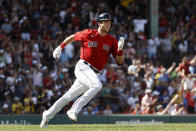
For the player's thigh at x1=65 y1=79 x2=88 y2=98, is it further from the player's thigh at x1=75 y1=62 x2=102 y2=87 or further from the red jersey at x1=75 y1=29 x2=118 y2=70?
the red jersey at x1=75 y1=29 x2=118 y2=70

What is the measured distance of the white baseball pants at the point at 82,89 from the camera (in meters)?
9.59

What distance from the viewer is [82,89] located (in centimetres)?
989

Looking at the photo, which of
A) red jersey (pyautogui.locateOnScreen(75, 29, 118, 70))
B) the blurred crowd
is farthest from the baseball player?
the blurred crowd

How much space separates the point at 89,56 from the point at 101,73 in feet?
25.5

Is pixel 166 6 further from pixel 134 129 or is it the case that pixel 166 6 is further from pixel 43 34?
pixel 134 129

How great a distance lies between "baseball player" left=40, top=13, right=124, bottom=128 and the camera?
981 cm

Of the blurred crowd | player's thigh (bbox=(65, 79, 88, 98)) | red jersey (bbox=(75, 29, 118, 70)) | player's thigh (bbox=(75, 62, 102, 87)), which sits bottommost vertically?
the blurred crowd

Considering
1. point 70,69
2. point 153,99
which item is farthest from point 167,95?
point 70,69

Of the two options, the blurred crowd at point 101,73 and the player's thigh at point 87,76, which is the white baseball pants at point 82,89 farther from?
the blurred crowd at point 101,73

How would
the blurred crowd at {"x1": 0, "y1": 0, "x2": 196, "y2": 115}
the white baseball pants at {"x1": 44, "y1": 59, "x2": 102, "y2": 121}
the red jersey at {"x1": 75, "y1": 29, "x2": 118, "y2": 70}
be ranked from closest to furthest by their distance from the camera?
the white baseball pants at {"x1": 44, "y1": 59, "x2": 102, "y2": 121} < the red jersey at {"x1": 75, "y1": 29, "x2": 118, "y2": 70} < the blurred crowd at {"x1": 0, "y1": 0, "x2": 196, "y2": 115}

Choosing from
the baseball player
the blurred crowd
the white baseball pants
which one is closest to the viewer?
the white baseball pants

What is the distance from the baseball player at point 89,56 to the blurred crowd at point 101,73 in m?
5.39

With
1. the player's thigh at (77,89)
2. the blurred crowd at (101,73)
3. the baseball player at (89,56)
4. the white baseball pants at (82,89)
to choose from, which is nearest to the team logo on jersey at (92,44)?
the baseball player at (89,56)

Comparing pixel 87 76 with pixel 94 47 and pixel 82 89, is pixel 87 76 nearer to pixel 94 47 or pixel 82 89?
pixel 82 89
